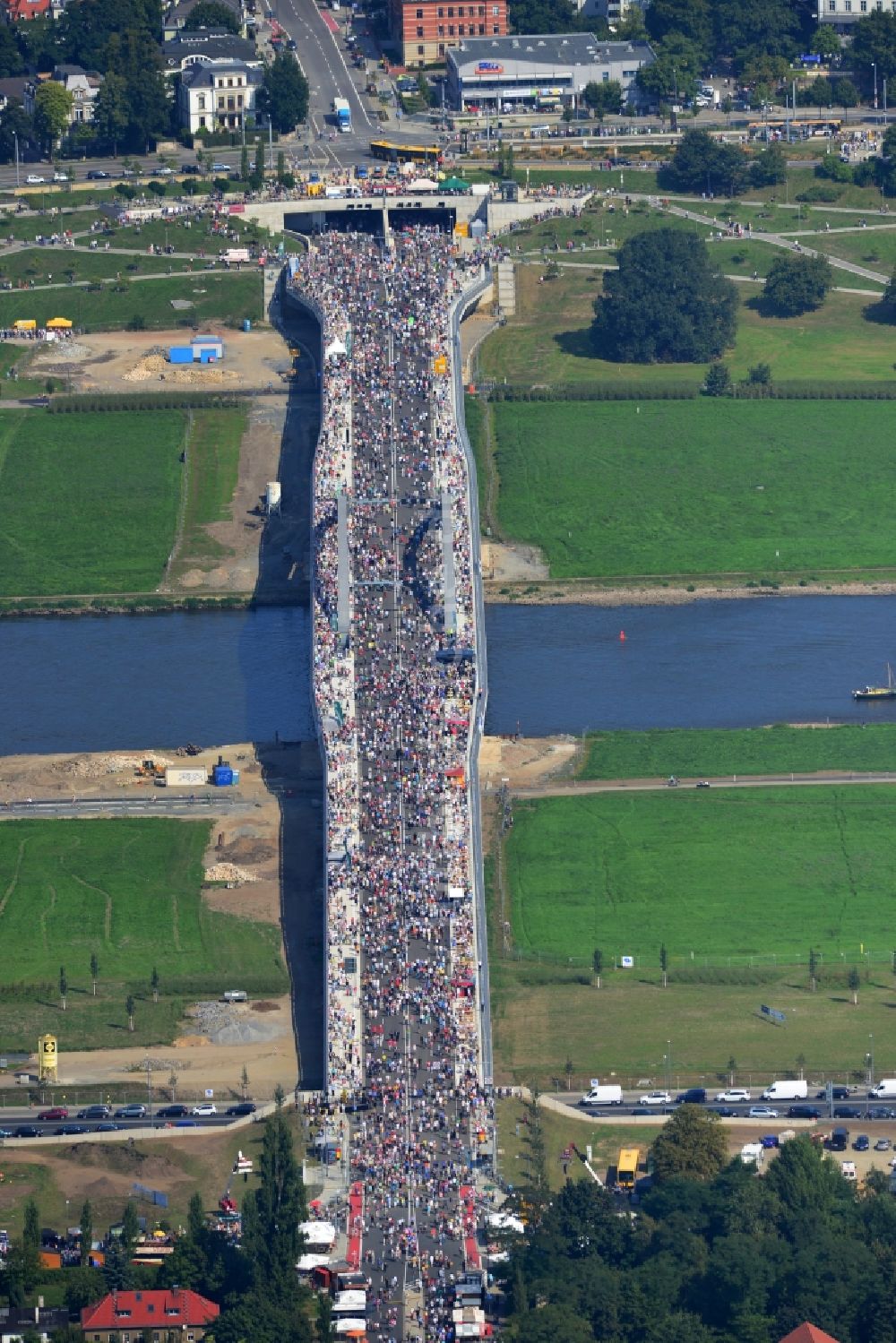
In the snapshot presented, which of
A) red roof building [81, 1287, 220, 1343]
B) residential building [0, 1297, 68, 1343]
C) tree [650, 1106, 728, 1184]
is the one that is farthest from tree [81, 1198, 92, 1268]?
tree [650, 1106, 728, 1184]

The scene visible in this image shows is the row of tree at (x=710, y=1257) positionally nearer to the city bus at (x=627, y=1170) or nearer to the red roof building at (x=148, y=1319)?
the city bus at (x=627, y=1170)

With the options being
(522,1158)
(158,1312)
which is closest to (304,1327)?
(158,1312)

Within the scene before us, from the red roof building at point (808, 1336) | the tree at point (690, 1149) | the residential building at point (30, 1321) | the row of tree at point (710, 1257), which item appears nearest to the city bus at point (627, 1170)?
the tree at point (690, 1149)

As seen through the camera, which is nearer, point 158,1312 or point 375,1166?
point 158,1312

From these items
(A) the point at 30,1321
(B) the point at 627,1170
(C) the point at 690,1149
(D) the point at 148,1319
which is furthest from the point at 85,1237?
(C) the point at 690,1149

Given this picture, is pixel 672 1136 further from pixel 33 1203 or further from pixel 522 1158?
pixel 33 1203
